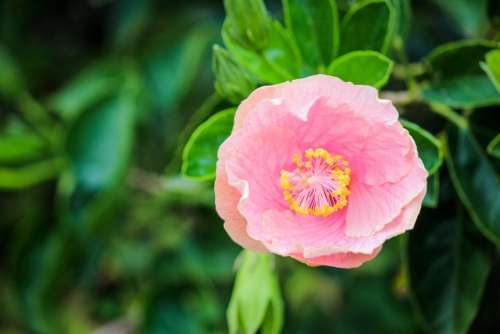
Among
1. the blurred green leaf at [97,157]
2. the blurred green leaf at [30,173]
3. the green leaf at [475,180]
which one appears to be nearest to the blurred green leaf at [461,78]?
the green leaf at [475,180]

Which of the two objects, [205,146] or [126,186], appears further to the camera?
[126,186]

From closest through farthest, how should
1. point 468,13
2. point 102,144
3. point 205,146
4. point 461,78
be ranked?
point 205,146 → point 461,78 → point 468,13 → point 102,144

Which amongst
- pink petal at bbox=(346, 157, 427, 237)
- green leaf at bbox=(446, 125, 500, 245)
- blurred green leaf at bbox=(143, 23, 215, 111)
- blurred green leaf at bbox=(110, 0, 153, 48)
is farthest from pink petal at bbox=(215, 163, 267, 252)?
blurred green leaf at bbox=(110, 0, 153, 48)

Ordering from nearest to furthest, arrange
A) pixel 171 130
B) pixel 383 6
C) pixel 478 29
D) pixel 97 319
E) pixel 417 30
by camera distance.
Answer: pixel 383 6 < pixel 478 29 < pixel 417 30 < pixel 171 130 < pixel 97 319

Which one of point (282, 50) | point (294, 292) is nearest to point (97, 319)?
point (294, 292)

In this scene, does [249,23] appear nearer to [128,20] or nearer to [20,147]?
[20,147]

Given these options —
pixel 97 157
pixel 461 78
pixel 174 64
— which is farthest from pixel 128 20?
pixel 461 78

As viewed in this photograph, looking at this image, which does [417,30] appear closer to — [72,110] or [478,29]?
[478,29]
